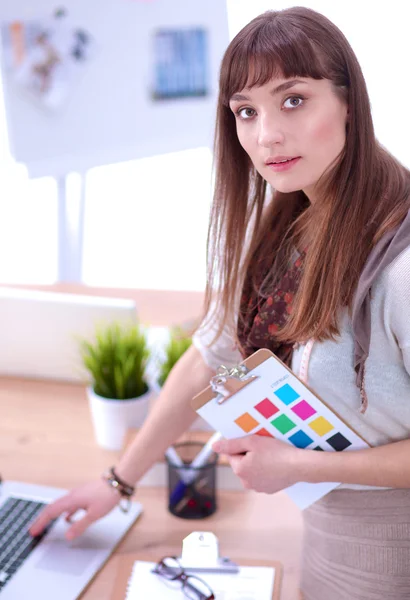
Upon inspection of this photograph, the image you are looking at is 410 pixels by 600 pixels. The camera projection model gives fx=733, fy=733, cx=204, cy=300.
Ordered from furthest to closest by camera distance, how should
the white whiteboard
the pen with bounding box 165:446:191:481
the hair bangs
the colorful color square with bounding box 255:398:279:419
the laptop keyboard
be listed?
the white whiteboard < the pen with bounding box 165:446:191:481 < the laptop keyboard < the colorful color square with bounding box 255:398:279:419 < the hair bangs

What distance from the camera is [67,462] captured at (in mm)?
1307

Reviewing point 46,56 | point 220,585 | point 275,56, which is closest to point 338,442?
point 220,585

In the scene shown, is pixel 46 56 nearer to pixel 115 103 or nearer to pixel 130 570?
pixel 115 103

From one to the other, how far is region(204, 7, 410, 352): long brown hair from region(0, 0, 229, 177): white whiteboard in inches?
72.3

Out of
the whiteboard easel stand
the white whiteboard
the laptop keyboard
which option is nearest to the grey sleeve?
the laptop keyboard

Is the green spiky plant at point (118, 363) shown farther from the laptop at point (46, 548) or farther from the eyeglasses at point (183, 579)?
the eyeglasses at point (183, 579)

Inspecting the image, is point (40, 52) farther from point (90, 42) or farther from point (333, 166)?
point (333, 166)

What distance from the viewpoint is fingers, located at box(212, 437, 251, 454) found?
934 mm

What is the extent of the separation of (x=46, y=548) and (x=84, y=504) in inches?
3.3

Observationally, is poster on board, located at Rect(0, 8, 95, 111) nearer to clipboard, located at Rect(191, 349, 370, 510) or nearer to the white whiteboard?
the white whiteboard

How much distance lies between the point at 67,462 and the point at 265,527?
0.38 m

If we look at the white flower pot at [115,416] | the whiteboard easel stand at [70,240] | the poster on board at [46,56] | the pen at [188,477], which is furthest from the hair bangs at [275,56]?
the whiteboard easel stand at [70,240]

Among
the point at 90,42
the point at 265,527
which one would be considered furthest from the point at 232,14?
the point at 265,527

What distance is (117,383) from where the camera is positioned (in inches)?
52.5
